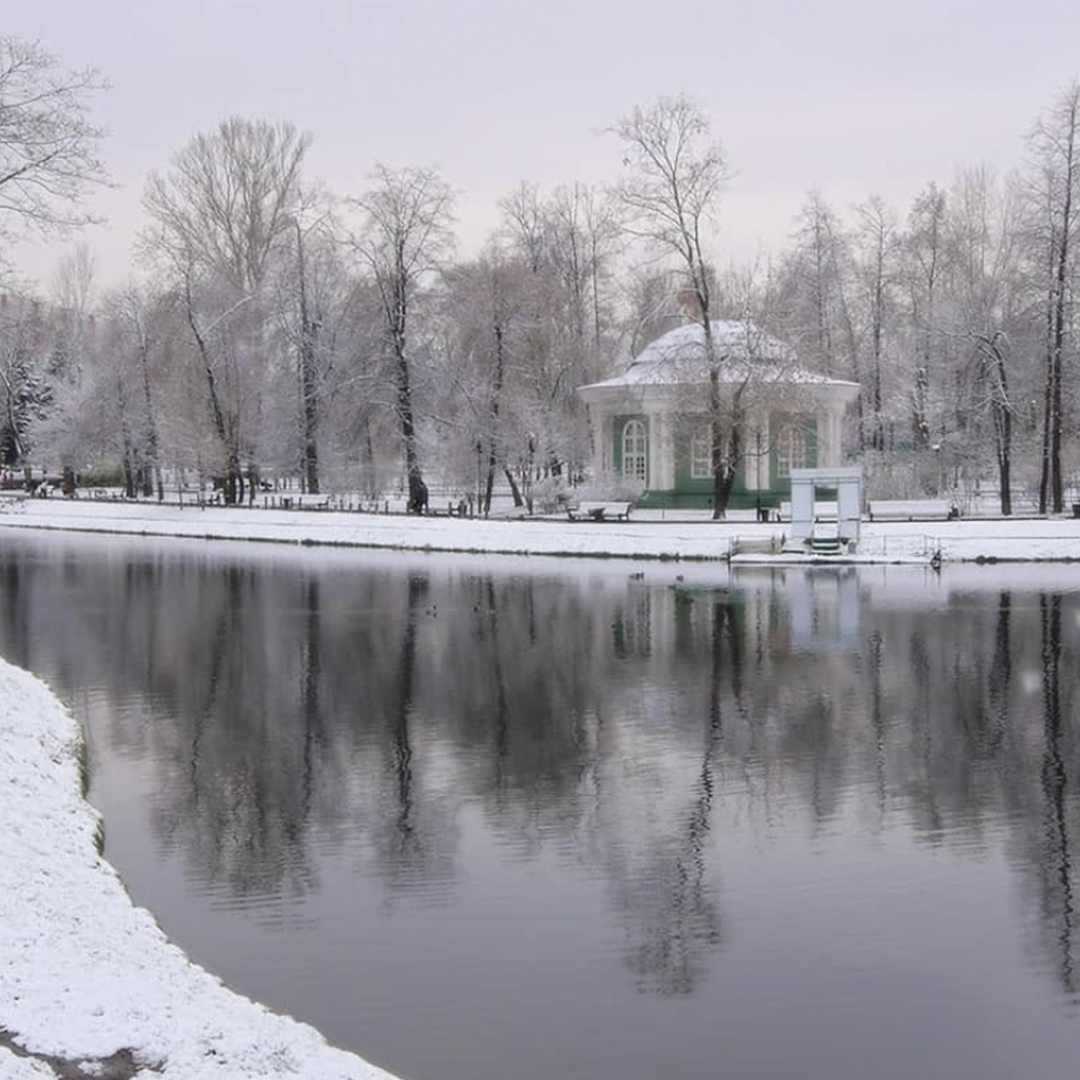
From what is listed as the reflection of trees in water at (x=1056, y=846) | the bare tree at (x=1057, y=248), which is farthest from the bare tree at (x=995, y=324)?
the reflection of trees in water at (x=1056, y=846)

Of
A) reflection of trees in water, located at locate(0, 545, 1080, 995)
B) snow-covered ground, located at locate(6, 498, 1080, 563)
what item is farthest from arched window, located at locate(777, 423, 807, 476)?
reflection of trees in water, located at locate(0, 545, 1080, 995)

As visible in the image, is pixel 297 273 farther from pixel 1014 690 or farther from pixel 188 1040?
pixel 188 1040

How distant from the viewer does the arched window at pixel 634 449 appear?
2323 inches

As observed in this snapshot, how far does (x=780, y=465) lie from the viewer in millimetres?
58250

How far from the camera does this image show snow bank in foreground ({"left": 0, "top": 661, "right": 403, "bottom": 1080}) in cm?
820

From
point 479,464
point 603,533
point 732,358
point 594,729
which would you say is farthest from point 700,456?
point 594,729

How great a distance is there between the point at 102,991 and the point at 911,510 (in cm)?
4991

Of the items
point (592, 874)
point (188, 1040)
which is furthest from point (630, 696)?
point (188, 1040)

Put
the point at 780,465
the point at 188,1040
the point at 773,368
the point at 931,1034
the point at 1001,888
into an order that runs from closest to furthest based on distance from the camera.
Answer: the point at 188,1040 → the point at 931,1034 → the point at 1001,888 → the point at 773,368 → the point at 780,465

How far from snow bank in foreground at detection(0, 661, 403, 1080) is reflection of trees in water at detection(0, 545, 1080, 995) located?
1719 mm

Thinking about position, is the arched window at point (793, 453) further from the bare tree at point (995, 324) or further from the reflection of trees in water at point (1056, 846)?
the reflection of trees in water at point (1056, 846)

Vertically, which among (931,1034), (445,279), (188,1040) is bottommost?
(931,1034)

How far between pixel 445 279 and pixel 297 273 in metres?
8.87

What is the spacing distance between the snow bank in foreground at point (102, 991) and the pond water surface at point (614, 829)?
0.75m
